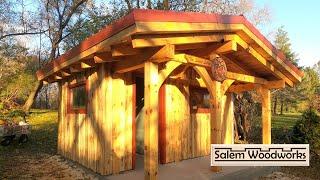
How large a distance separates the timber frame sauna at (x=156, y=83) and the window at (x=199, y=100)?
0.09ft

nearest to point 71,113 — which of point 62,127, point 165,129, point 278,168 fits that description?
point 62,127

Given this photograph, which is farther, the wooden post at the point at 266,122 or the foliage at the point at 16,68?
the foliage at the point at 16,68

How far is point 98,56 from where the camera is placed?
6.23 meters

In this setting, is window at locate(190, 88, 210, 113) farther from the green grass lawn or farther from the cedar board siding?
the green grass lawn

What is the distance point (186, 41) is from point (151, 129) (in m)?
1.67

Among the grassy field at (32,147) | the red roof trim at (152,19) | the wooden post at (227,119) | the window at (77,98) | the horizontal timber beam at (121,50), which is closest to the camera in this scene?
the red roof trim at (152,19)

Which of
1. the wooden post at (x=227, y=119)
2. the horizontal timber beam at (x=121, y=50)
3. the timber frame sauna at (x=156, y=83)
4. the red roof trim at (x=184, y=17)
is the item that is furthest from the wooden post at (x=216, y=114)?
the wooden post at (x=227, y=119)

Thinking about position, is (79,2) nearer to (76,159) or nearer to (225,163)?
(76,159)

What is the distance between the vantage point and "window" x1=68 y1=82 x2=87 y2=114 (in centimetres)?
819

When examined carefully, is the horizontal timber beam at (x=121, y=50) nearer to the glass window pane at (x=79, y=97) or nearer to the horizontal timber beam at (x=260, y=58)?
the horizontal timber beam at (x=260, y=58)

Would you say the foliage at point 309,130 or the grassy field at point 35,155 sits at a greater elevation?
the foliage at point 309,130

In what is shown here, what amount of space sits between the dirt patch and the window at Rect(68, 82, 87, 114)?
139 cm

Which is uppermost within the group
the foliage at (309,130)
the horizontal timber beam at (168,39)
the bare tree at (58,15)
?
the bare tree at (58,15)

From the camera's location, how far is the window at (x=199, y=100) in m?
9.17
